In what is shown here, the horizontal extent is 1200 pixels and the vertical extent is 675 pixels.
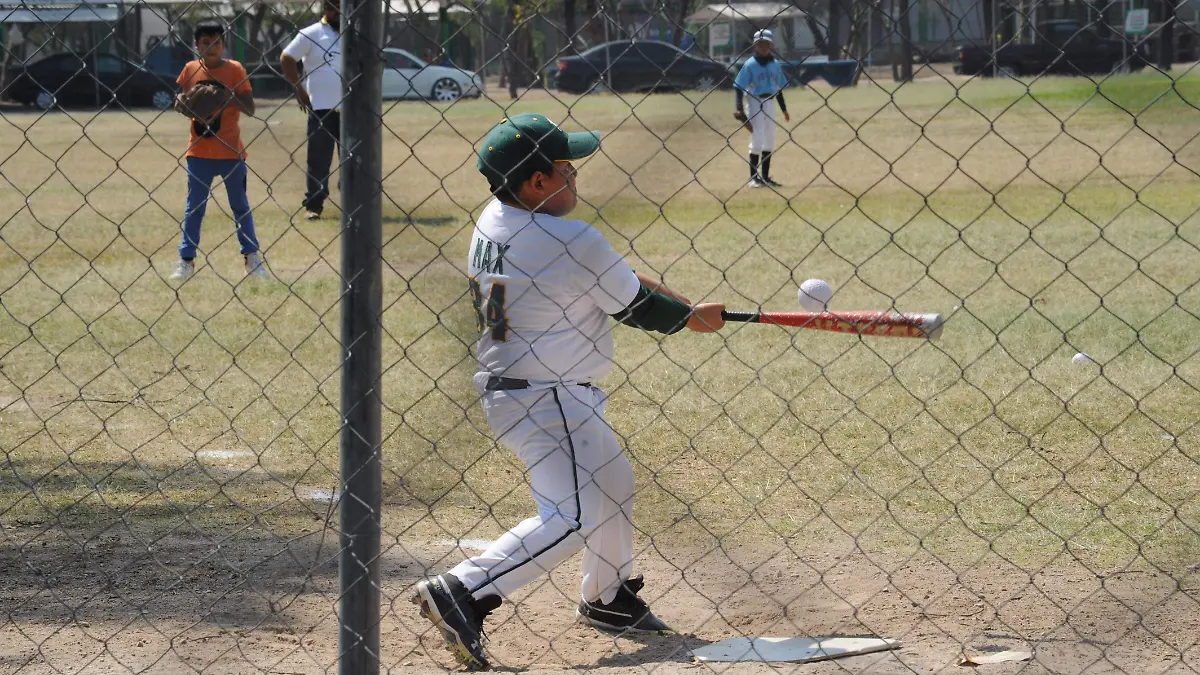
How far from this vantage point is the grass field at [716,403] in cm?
450

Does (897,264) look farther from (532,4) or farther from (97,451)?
(532,4)

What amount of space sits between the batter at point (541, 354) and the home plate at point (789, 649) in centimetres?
48

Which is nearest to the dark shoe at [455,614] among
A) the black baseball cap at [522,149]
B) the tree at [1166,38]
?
the black baseball cap at [522,149]

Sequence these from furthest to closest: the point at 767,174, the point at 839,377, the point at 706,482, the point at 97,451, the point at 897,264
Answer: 1. the point at 767,174
2. the point at 897,264
3. the point at 839,377
4. the point at 97,451
5. the point at 706,482

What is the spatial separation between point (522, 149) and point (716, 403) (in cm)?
290

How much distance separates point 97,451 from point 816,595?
3184mm

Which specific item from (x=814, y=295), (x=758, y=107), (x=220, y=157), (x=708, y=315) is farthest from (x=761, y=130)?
(x=708, y=315)

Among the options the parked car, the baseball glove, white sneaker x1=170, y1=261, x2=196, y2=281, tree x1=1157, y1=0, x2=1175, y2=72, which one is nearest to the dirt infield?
the parked car

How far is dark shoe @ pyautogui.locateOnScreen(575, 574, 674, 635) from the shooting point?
12.4 ft

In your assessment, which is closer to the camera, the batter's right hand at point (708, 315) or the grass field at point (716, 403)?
the batter's right hand at point (708, 315)

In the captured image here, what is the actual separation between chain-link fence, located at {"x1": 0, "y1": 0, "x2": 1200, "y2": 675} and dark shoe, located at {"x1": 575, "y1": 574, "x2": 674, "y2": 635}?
0.07 ft

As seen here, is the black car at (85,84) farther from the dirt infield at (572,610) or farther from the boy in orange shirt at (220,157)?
the dirt infield at (572,610)

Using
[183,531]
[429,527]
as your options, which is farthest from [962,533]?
[183,531]

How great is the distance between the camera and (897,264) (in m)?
9.52
